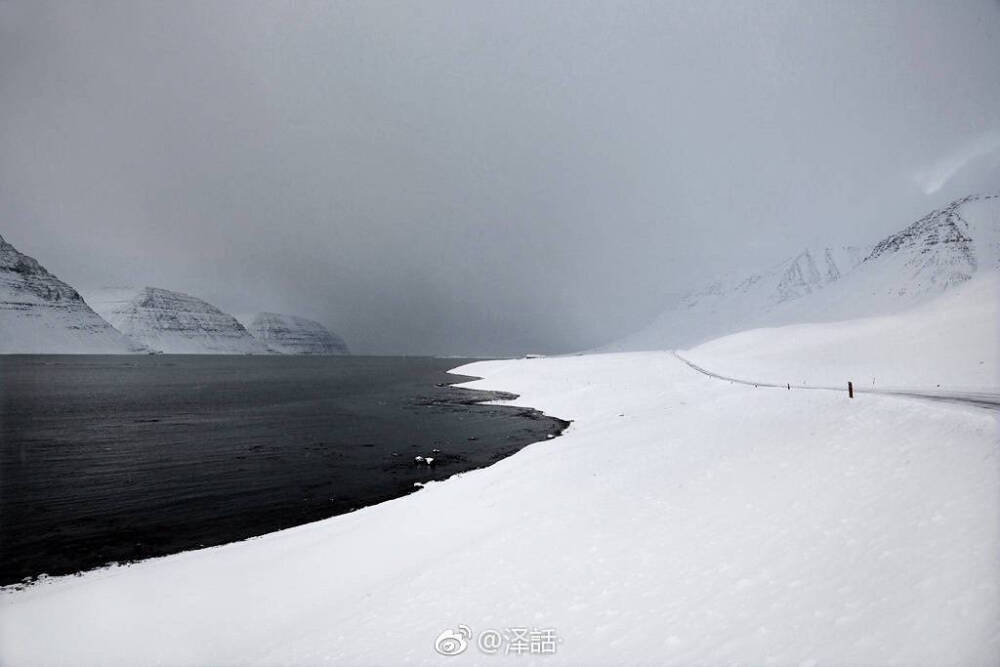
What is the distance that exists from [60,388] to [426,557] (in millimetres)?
100983

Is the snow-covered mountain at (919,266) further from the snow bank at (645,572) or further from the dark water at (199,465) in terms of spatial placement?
the snow bank at (645,572)

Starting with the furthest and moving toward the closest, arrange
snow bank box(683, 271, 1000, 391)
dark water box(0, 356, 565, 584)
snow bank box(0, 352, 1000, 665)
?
1. snow bank box(683, 271, 1000, 391)
2. dark water box(0, 356, 565, 584)
3. snow bank box(0, 352, 1000, 665)

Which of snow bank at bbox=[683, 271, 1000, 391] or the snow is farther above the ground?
snow bank at bbox=[683, 271, 1000, 391]

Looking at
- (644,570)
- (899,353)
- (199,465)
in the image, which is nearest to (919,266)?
(899,353)

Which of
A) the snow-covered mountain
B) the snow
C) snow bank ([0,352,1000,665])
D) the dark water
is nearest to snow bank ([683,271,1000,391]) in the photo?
the snow

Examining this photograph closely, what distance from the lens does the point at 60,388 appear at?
80.8m

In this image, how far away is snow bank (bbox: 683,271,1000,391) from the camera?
Result: 29219mm

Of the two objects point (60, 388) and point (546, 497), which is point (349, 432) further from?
point (60, 388)

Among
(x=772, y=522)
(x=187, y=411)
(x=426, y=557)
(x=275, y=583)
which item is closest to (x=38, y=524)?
(x=275, y=583)

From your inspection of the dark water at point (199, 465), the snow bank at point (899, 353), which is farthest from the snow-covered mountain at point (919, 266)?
the dark water at point (199, 465)

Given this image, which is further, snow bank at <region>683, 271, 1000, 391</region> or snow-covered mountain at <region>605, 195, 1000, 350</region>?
snow-covered mountain at <region>605, 195, 1000, 350</region>

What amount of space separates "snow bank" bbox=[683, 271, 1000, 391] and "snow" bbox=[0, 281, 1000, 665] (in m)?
16.2

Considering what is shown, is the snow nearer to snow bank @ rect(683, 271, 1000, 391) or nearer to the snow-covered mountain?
snow bank @ rect(683, 271, 1000, 391)

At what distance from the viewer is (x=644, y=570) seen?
381 inches
